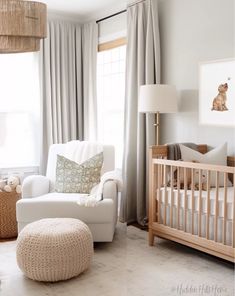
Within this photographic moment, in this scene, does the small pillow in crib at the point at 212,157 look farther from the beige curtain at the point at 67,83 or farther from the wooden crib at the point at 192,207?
the beige curtain at the point at 67,83

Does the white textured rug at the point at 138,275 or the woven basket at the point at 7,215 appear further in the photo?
the woven basket at the point at 7,215

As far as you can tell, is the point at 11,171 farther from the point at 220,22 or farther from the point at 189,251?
the point at 220,22

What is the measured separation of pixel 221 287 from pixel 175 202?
782mm

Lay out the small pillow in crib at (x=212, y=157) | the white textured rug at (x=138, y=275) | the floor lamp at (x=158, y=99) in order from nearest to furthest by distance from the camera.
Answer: the white textured rug at (x=138, y=275) < the small pillow in crib at (x=212, y=157) < the floor lamp at (x=158, y=99)

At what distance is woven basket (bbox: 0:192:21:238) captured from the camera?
3615mm

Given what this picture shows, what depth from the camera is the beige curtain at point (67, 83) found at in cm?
448

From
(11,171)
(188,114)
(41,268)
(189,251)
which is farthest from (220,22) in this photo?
(11,171)

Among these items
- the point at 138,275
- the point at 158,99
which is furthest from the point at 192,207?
the point at 158,99

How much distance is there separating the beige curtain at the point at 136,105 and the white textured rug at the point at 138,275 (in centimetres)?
78

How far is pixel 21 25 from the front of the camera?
916 millimetres

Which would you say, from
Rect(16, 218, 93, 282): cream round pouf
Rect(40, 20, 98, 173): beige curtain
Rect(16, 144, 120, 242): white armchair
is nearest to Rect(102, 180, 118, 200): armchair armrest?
Rect(16, 144, 120, 242): white armchair

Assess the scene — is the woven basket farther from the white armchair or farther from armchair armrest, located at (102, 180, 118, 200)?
armchair armrest, located at (102, 180, 118, 200)

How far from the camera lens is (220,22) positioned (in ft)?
10.5

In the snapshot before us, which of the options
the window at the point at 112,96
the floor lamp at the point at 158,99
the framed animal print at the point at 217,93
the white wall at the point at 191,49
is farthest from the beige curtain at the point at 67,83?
the framed animal print at the point at 217,93
